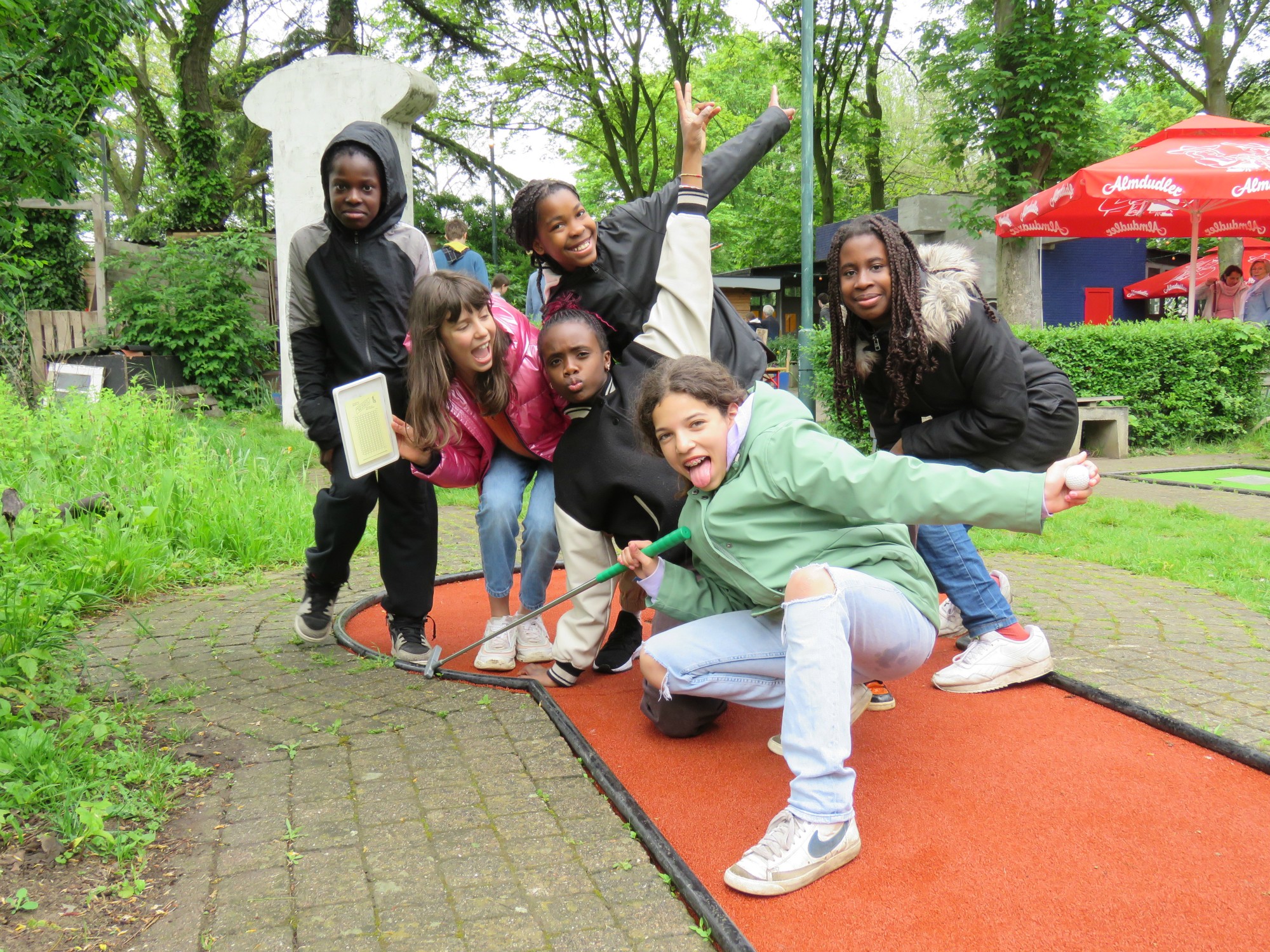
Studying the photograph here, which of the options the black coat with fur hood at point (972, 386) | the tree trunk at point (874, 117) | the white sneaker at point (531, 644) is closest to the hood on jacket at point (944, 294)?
the black coat with fur hood at point (972, 386)

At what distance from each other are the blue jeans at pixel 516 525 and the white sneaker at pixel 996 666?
1.48 meters

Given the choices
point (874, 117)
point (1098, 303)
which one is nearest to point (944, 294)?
point (1098, 303)

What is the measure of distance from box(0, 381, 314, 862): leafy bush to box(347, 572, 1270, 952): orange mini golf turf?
53.7 inches

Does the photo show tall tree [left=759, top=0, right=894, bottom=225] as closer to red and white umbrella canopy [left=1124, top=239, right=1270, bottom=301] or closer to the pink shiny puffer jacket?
red and white umbrella canopy [left=1124, top=239, right=1270, bottom=301]

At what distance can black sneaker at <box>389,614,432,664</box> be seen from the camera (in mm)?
3834

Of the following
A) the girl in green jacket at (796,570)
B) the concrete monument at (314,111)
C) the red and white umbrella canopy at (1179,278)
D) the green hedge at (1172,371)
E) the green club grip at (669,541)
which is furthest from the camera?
the red and white umbrella canopy at (1179,278)

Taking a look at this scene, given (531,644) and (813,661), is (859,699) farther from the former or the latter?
(531,644)

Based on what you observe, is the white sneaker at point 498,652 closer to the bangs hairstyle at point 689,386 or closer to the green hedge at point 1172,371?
the bangs hairstyle at point 689,386

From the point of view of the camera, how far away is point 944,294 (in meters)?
3.21

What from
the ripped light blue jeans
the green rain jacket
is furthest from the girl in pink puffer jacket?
the ripped light blue jeans

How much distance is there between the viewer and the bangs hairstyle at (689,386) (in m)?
2.56

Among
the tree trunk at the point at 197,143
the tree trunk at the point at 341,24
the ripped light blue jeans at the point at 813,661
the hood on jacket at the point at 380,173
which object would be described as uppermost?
the tree trunk at the point at 341,24

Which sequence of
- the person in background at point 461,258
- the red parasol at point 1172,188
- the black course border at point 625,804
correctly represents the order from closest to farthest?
1. the black course border at point 625,804
2. the person in background at point 461,258
3. the red parasol at point 1172,188

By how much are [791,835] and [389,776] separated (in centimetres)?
118
